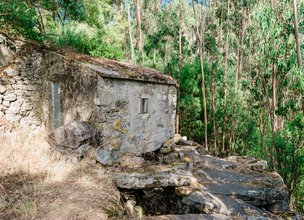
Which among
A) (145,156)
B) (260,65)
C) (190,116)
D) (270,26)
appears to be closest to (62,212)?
(145,156)

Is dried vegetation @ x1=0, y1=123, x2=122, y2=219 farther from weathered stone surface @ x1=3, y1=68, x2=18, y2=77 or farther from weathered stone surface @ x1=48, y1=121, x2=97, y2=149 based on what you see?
weathered stone surface @ x1=3, y1=68, x2=18, y2=77

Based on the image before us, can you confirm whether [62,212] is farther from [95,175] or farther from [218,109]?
[218,109]

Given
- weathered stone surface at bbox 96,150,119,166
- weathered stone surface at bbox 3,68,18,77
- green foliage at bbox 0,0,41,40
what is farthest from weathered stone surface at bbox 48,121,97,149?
green foliage at bbox 0,0,41,40

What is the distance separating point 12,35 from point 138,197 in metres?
6.12

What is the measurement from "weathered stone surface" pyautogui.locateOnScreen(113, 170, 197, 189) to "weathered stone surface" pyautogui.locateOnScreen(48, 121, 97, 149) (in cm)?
137

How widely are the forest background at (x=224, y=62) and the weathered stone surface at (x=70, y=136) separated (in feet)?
10.8

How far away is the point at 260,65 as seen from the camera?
11.5 metres

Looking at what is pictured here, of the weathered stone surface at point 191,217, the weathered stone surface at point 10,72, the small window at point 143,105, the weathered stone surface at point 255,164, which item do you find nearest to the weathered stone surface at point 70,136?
the small window at point 143,105

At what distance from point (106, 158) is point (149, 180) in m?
1.37

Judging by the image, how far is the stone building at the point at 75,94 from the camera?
22.8 ft

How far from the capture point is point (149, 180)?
568cm

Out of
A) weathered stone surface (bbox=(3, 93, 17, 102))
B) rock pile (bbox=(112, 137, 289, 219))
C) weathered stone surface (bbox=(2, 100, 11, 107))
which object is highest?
weathered stone surface (bbox=(3, 93, 17, 102))

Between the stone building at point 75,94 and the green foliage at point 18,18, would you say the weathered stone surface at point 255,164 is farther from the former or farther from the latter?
the green foliage at point 18,18

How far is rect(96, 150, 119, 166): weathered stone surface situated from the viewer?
20.6 feet
